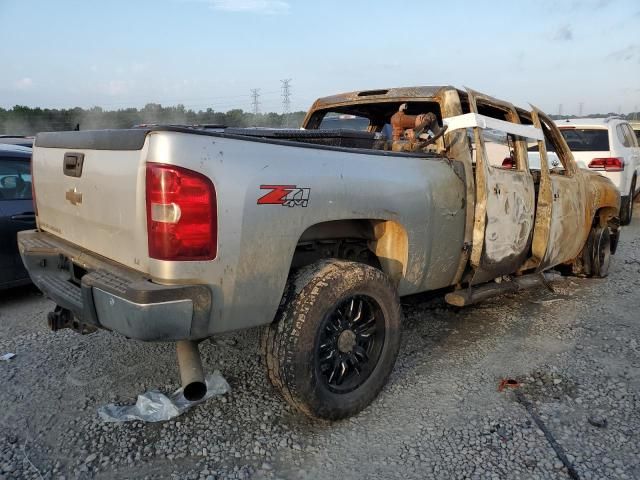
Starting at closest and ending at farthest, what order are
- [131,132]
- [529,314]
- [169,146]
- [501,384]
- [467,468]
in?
[169,146]
[131,132]
[467,468]
[501,384]
[529,314]

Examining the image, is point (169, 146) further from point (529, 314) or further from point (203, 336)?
point (529, 314)

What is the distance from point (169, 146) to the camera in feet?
7.15

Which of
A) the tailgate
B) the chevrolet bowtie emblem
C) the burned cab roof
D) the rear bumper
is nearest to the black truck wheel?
the rear bumper

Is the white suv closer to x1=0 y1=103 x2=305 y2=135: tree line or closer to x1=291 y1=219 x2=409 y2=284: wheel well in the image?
x1=291 y1=219 x2=409 y2=284: wheel well

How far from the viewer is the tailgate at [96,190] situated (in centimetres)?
232

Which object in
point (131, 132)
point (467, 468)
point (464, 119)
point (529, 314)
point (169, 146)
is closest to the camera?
point (169, 146)

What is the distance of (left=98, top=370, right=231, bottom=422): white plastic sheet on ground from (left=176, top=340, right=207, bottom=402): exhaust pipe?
0.99 feet

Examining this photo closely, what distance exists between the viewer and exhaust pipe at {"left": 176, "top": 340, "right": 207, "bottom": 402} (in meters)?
2.53

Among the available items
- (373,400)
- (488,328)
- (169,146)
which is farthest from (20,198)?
(488,328)

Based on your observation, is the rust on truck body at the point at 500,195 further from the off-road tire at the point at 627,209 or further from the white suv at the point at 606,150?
the white suv at the point at 606,150

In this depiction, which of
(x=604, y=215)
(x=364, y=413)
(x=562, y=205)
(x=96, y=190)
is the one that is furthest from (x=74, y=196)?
(x=604, y=215)

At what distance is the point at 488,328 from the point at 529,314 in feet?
2.02

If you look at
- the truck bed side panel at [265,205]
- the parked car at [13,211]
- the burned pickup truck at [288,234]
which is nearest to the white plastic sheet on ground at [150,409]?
the burned pickup truck at [288,234]

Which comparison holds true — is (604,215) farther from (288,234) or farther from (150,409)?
(150,409)
